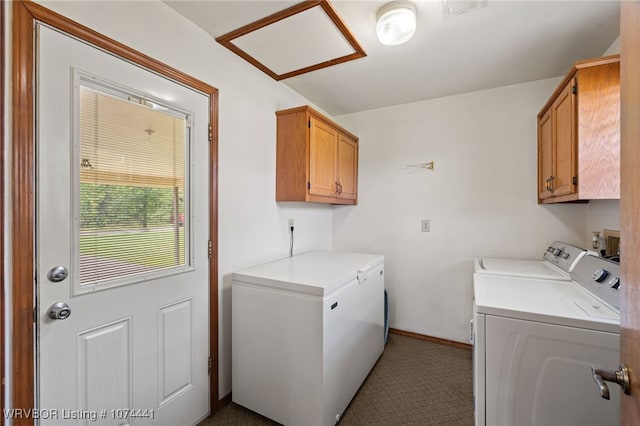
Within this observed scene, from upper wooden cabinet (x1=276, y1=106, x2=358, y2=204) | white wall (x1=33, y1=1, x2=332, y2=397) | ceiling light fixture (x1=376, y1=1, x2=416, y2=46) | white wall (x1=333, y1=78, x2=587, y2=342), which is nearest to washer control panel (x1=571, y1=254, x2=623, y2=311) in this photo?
white wall (x1=333, y1=78, x2=587, y2=342)

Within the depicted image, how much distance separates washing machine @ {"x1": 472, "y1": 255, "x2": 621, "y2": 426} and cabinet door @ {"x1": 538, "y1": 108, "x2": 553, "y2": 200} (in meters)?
0.96

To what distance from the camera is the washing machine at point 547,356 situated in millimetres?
1113

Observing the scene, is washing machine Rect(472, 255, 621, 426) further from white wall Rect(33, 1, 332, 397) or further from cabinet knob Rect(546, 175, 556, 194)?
white wall Rect(33, 1, 332, 397)

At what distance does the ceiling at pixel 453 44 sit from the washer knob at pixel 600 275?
1.44 metres

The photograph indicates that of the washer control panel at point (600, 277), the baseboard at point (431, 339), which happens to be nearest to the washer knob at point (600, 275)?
the washer control panel at point (600, 277)

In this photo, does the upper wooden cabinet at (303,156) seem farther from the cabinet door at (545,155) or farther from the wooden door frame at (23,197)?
the cabinet door at (545,155)

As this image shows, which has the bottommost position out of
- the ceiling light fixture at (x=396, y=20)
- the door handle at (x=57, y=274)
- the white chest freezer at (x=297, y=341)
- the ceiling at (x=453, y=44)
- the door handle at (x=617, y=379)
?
the white chest freezer at (x=297, y=341)

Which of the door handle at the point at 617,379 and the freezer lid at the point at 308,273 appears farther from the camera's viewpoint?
the freezer lid at the point at 308,273

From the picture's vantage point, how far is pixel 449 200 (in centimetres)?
278

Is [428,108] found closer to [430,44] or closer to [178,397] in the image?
[430,44]

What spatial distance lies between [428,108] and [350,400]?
2.71 meters

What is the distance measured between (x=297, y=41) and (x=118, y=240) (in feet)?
5.16

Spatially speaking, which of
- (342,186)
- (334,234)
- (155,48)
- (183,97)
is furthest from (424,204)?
(155,48)

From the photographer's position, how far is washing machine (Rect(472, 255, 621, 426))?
1.11 meters
